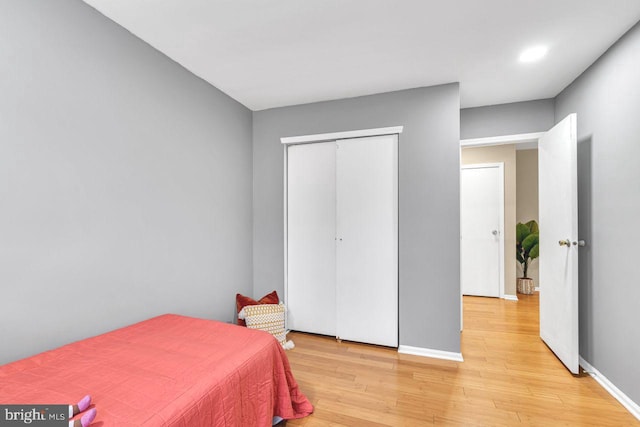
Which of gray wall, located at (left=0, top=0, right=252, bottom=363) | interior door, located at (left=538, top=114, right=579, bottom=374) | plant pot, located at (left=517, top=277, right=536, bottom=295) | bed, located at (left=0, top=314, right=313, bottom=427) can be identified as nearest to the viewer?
bed, located at (left=0, top=314, right=313, bottom=427)

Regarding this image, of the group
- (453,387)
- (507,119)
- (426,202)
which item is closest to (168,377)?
(453,387)

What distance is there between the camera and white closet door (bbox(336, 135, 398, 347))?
289cm

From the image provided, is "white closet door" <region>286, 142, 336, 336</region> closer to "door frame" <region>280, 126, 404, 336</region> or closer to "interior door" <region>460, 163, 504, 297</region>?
"door frame" <region>280, 126, 404, 336</region>

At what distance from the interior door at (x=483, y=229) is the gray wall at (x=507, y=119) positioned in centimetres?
148

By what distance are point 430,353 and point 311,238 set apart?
5.29ft

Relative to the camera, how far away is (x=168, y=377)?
1.30 meters

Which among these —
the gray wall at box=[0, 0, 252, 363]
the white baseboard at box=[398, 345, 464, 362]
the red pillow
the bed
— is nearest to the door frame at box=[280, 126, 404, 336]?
the red pillow

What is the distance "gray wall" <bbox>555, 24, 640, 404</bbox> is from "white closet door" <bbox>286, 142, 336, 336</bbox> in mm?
2223

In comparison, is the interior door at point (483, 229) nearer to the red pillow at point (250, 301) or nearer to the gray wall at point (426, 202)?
the gray wall at point (426, 202)

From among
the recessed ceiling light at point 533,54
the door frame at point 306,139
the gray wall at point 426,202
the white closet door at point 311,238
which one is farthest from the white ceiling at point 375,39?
the white closet door at point 311,238

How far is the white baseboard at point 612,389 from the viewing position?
1889 millimetres

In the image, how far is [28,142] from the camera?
1516mm

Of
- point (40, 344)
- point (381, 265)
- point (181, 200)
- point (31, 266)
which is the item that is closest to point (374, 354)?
point (381, 265)

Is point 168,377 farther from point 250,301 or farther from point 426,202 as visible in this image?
point 426,202
